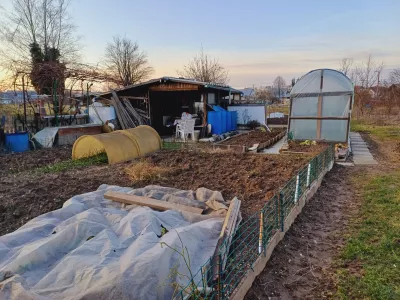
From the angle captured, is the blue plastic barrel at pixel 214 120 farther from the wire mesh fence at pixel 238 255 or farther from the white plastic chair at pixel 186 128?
the wire mesh fence at pixel 238 255

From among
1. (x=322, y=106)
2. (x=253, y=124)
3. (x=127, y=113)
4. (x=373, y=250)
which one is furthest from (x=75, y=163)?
(x=253, y=124)

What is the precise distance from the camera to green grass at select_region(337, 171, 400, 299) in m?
2.88

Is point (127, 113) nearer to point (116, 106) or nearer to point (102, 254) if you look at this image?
point (116, 106)

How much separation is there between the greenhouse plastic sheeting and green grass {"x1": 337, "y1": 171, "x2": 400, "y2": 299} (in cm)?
665

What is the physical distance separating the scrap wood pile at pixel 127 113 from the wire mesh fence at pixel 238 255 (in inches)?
470

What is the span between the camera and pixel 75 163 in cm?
852

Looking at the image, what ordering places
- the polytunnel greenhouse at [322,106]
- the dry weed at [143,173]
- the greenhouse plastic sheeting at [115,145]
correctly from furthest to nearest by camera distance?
the polytunnel greenhouse at [322,106] → the greenhouse plastic sheeting at [115,145] → the dry weed at [143,173]

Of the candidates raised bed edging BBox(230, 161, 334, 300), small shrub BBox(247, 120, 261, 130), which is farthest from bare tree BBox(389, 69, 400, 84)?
raised bed edging BBox(230, 161, 334, 300)

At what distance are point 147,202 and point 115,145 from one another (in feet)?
15.4

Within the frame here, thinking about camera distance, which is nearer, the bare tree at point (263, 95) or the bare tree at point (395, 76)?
the bare tree at point (395, 76)

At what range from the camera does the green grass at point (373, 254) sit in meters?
2.88

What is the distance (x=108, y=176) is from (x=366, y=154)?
8.95 metres

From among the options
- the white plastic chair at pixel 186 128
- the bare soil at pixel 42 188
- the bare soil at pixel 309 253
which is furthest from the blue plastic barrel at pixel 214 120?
the bare soil at pixel 309 253

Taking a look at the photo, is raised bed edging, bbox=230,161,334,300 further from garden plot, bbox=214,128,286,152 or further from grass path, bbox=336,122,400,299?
garden plot, bbox=214,128,286,152
